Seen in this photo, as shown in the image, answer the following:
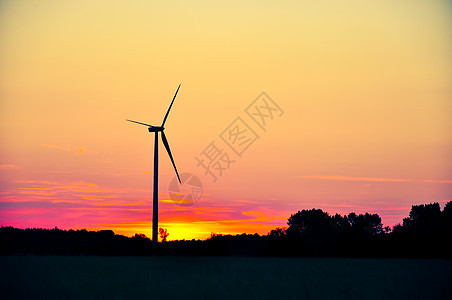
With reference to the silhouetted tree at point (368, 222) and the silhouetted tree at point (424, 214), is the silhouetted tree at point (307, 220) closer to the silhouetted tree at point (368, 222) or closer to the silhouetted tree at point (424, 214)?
the silhouetted tree at point (368, 222)

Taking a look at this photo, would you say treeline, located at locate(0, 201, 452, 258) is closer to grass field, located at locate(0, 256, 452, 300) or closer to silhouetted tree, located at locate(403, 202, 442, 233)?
grass field, located at locate(0, 256, 452, 300)

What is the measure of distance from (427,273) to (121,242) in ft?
158

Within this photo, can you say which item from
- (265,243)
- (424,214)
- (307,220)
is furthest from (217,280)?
(424,214)

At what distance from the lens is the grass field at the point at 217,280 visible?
36.6 m

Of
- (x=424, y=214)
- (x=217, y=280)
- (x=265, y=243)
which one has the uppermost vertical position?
(x=424, y=214)

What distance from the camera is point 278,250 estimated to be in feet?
286

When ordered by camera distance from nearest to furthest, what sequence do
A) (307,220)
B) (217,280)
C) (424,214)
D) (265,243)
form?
1. (217,280)
2. (265,243)
3. (424,214)
4. (307,220)

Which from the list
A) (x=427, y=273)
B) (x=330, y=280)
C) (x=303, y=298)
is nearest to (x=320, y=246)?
(x=427, y=273)

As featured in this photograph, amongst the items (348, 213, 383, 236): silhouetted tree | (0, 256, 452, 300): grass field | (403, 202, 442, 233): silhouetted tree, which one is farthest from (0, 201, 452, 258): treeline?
(348, 213, 383, 236): silhouetted tree

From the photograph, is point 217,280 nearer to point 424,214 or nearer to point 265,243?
point 265,243

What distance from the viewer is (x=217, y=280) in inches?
1726

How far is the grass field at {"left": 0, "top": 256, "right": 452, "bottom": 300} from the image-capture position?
36.6m

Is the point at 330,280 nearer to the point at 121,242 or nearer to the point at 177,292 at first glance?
the point at 177,292

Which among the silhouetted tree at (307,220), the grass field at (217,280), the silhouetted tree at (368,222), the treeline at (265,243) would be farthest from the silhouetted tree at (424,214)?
the grass field at (217,280)
